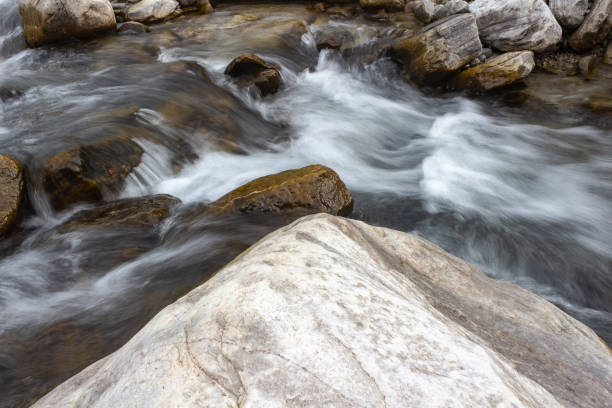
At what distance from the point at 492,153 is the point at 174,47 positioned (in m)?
6.95

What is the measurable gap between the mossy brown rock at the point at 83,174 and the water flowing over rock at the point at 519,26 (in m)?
8.12

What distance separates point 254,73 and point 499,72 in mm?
4976

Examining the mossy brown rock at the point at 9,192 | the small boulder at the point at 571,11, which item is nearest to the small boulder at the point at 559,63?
the small boulder at the point at 571,11

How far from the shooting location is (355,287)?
1691 mm

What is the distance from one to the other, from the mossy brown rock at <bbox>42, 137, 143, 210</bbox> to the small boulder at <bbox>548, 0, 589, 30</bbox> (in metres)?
9.75

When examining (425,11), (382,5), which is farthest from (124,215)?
(382,5)

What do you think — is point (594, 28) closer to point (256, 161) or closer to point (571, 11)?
point (571, 11)

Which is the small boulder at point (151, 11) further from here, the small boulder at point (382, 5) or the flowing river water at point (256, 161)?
the small boulder at point (382, 5)

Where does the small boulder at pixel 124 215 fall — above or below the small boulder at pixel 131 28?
below

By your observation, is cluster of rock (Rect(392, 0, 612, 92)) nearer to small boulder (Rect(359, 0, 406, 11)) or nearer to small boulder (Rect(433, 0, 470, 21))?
small boulder (Rect(433, 0, 470, 21))

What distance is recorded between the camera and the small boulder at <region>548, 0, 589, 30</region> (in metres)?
9.05

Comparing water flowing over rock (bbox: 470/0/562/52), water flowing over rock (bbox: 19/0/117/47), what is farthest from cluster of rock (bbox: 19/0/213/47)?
water flowing over rock (bbox: 470/0/562/52)

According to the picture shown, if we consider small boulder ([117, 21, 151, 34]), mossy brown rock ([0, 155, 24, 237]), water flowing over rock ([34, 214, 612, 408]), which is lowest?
mossy brown rock ([0, 155, 24, 237])

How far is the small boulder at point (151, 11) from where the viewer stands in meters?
10.3
